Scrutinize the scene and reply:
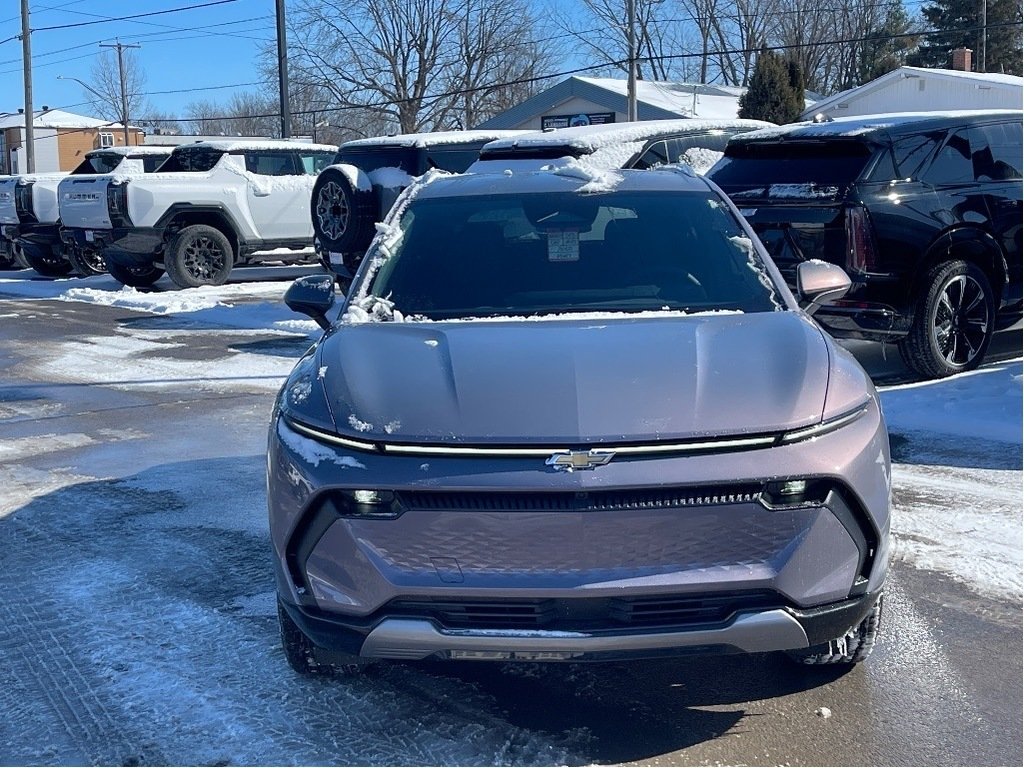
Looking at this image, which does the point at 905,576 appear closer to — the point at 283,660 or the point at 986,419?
the point at 283,660

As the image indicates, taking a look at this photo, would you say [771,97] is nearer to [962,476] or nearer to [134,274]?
[134,274]

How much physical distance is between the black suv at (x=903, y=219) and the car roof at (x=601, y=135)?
1970 mm

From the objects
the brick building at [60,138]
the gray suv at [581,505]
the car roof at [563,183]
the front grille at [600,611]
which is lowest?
the front grille at [600,611]

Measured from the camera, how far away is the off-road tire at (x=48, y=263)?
772 inches

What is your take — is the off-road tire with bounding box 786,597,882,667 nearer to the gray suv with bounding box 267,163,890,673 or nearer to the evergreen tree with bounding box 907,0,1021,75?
the gray suv with bounding box 267,163,890,673

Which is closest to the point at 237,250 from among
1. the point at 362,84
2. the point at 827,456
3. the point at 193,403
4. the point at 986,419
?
the point at 193,403

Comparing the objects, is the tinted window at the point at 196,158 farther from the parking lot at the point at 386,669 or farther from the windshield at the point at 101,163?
the parking lot at the point at 386,669

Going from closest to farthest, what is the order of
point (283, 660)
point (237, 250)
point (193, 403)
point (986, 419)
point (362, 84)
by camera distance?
→ point (283, 660) → point (986, 419) → point (193, 403) → point (237, 250) → point (362, 84)

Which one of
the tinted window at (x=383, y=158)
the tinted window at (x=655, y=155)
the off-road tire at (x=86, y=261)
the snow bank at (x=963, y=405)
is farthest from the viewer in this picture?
the off-road tire at (x=86, y=261)

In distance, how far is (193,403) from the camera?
8.36 metres

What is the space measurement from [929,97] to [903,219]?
91.2ft

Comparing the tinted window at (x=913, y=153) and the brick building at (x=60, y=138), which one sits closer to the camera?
the tinted window at (x=913, y=153)

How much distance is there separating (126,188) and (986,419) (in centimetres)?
1199

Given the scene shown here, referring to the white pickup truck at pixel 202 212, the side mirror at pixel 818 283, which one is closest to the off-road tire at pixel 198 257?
the white pickup truck at pixel 202 212
